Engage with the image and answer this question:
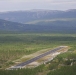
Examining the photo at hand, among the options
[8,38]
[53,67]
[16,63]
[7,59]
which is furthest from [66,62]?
[8,38]

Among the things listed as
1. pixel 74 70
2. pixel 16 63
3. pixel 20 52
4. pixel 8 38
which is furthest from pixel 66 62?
pixel 8 38

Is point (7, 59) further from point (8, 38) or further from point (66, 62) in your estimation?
point (8, 38)

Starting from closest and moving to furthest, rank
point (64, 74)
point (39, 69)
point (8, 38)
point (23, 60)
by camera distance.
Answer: point (64, 74), point (39, 69), point (23, 60), point (8, 38)

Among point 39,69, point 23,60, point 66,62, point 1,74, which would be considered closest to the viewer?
point 1,74

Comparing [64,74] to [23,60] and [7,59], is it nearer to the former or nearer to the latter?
[23,60]

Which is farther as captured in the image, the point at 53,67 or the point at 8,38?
the point at 8,38

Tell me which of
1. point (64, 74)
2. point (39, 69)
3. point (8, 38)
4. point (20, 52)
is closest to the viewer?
point (64, 74)

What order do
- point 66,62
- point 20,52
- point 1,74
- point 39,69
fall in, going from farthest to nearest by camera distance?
point 20,52
point 66,62
point 39,69
point 1,74

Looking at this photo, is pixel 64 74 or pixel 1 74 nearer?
pixel 64 74

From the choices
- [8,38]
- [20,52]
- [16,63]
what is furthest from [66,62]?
[8,38]
